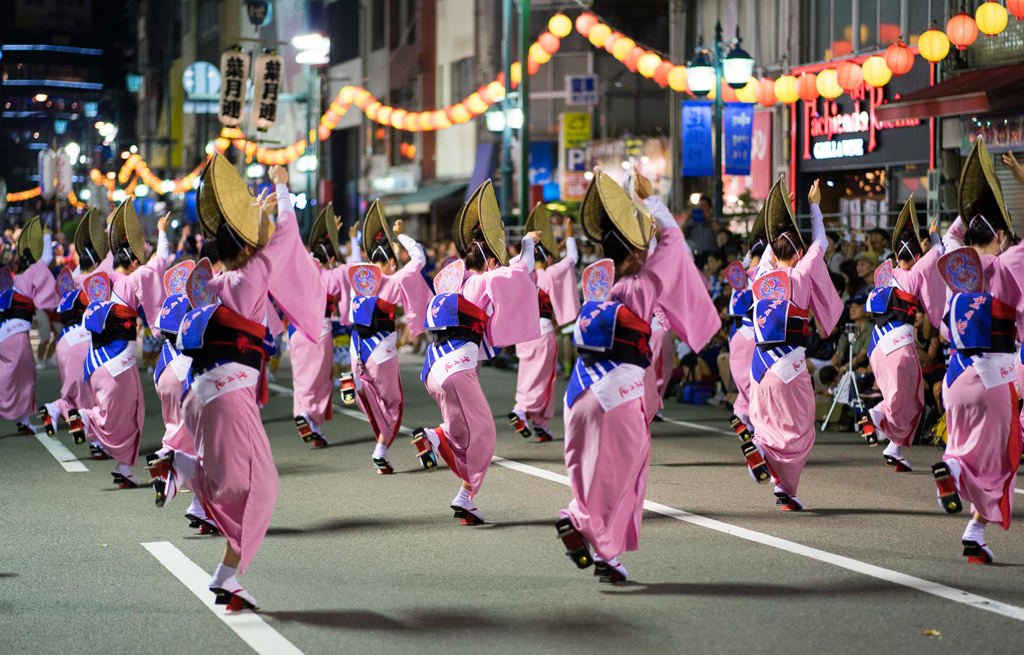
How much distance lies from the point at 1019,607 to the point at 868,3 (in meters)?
16.8

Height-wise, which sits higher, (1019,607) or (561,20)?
(561,20)

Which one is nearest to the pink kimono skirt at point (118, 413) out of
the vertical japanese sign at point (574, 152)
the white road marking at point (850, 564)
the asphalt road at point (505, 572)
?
the asphalt road at point (505, 572)

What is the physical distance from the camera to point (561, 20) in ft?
64.9

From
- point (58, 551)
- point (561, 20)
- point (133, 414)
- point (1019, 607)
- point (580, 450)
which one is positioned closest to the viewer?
point (1019, 607)

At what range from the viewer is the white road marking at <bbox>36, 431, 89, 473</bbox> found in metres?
10.5

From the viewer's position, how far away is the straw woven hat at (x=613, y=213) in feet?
20.8

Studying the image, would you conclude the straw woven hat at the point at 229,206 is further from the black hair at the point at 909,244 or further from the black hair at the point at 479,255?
the black hair at the point at 909,244

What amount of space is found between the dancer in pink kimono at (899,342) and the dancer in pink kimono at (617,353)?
4.25 m

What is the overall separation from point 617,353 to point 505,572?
53.5 inches

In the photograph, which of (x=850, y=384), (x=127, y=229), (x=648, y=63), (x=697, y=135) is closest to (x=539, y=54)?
(x=697, y=135)

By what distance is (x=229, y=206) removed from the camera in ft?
19.8

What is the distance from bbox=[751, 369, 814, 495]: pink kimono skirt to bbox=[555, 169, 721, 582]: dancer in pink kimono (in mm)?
2220

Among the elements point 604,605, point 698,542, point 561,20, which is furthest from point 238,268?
point 561,20

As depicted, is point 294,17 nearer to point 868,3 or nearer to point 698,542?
Answer: point 868,3
